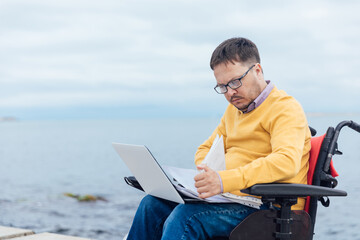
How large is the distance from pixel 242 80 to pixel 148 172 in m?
0.69

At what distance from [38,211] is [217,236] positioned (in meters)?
11.0

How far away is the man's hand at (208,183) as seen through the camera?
214 cm

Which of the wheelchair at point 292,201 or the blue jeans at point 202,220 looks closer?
the wheelchair at point 292,201

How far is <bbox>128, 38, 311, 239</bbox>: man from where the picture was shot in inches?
84.8

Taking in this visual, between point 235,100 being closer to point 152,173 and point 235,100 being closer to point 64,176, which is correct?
point 152,173

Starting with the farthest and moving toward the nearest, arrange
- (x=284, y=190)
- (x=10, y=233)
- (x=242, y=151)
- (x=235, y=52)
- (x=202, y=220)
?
(x=10, y=233) < (x=242, y=151) < (x=235, y=52) < (x=202, y=220) < (x=284, y=190)

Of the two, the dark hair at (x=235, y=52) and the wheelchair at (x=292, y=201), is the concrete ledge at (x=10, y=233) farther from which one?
the dark hair at (x=235, y=52)

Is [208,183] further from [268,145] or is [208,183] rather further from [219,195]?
[268,145]

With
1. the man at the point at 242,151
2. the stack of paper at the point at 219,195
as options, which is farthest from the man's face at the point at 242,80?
the stack of paper at the point at 219,195

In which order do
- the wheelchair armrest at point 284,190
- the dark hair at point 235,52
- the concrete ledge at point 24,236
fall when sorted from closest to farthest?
the wheelchair armrest at point 284,190 < the dark hair at point 235,52 < the concrete ledge at point 24,236

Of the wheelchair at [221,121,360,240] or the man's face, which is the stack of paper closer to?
the wheelchair at [221,121,360,240]

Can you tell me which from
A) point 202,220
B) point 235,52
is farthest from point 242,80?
point 202,220

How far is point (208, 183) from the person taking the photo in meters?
2.15

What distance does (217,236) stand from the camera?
2332 mm
